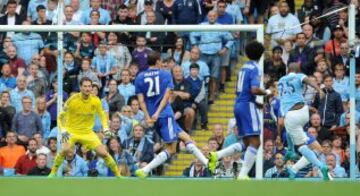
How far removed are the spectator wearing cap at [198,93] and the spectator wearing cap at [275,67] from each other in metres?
A: 0.96

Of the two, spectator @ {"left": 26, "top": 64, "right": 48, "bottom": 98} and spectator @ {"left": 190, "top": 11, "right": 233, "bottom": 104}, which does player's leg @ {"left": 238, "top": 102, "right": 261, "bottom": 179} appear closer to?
spectator @ {"left": 190, "top": 11, "right": 233, "bottom": 104}

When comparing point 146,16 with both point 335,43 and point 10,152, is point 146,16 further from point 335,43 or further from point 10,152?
point 10,152

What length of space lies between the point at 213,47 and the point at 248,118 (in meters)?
2.90

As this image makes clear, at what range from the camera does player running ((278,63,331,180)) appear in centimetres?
1903

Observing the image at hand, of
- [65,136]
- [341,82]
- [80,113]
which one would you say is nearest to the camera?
[80,113]

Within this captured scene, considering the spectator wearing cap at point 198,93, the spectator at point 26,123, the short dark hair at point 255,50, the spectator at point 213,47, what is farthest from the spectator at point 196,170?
the short dark hair at point 255,50

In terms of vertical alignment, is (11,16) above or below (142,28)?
above

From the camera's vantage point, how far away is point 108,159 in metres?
19.6

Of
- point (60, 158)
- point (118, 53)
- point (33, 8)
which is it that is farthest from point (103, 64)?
point (33, 8)

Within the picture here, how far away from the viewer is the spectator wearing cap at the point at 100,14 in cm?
2375

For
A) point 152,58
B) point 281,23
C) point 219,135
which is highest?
point 281,23

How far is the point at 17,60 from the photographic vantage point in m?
21.1

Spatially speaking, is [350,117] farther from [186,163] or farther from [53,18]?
[53,18]

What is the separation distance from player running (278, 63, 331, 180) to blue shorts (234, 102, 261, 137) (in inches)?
33.9
